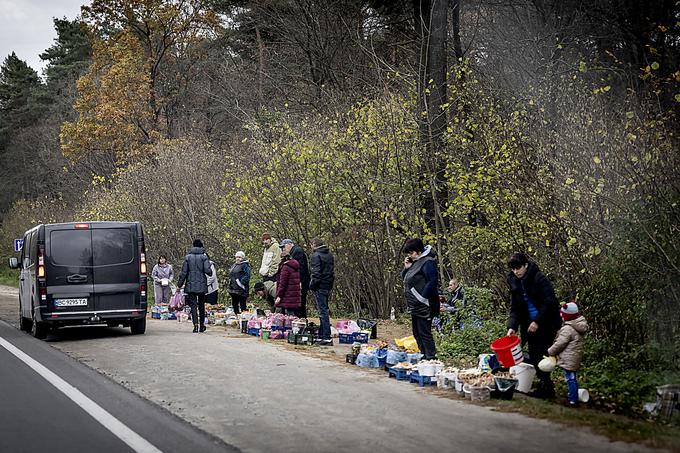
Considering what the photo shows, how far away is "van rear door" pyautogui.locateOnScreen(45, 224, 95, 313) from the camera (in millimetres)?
17094

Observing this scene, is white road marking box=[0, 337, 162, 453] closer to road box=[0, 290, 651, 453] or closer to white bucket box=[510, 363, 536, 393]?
road box=[0, 290, 651, 453]

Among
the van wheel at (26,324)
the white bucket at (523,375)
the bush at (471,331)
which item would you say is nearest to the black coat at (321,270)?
the bush at (471,331)

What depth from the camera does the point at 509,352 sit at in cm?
1040

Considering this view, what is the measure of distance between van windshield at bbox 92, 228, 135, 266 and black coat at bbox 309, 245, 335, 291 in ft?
12.4

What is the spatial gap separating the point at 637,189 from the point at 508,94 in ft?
21.0

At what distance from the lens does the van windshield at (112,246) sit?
17438 mm

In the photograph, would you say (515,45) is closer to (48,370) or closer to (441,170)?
(441,170)

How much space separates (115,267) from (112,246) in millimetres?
415

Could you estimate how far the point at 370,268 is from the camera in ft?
70.3

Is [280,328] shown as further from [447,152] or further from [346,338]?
[447,152]

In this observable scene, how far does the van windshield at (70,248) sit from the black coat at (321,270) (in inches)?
173

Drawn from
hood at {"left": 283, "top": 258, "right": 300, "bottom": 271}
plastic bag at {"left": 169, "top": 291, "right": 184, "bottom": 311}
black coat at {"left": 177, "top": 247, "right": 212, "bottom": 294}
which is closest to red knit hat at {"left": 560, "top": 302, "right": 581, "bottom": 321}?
hood at {"left": 283, "top": 258, "right": 300, "bottom": 271}

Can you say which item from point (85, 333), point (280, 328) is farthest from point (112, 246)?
point (280, 328)

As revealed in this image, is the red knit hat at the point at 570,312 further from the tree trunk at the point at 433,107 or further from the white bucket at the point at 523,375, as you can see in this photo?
the tree trunk at the point at 433,107
